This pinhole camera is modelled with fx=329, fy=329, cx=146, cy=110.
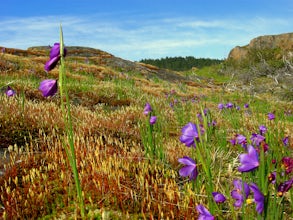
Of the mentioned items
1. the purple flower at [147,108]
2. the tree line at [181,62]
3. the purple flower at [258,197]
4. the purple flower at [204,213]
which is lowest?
the purple flower at [204,213]

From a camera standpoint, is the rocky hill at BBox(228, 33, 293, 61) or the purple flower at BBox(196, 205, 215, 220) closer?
the purple flower at BBox(196, 205, 215, 220)

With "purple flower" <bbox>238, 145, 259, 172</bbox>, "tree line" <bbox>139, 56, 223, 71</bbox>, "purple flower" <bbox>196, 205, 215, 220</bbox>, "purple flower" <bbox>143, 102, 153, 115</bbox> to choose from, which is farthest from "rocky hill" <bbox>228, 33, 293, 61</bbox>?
"purple flower" <bbox>196, 205, 215, 220</bbox>

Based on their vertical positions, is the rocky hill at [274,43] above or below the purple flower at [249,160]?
above

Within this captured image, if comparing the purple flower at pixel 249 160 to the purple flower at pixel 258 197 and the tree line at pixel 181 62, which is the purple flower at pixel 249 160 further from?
the tree line at pixel 181 62

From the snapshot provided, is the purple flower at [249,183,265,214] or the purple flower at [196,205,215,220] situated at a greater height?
the purple flower at [249,183,265,214]

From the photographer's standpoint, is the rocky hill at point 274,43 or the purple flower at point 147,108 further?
the rocky hill at point 274,43

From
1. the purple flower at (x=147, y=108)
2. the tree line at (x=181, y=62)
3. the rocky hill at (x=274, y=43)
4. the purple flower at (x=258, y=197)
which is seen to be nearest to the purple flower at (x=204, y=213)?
the purple flower at (x=258, y=197)

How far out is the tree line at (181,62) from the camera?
132125 mm

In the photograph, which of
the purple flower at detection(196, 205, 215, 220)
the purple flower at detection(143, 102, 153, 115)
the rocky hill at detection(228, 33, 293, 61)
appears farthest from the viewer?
the rocky hill at detection(228, 33, 293, 61)

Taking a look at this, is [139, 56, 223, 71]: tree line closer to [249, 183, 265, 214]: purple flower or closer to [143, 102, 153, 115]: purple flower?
[143, 102, 153, 115]: purple flower

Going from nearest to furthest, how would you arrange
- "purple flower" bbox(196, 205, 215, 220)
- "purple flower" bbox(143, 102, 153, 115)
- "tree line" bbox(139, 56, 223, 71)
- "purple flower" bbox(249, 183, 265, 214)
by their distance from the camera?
"purple flower" bbox(249, 183, 265, 214) < "purple flower" bbox(196, 205, 215, 220) < "purple flower" bbox(143, 102, 153, 115) < "tree line" bbox(139, 56, 223, 71)

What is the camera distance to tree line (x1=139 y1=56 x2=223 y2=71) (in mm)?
132125

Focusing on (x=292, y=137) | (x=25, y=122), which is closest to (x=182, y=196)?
(x=25, y=122)

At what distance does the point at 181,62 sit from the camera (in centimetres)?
13738
